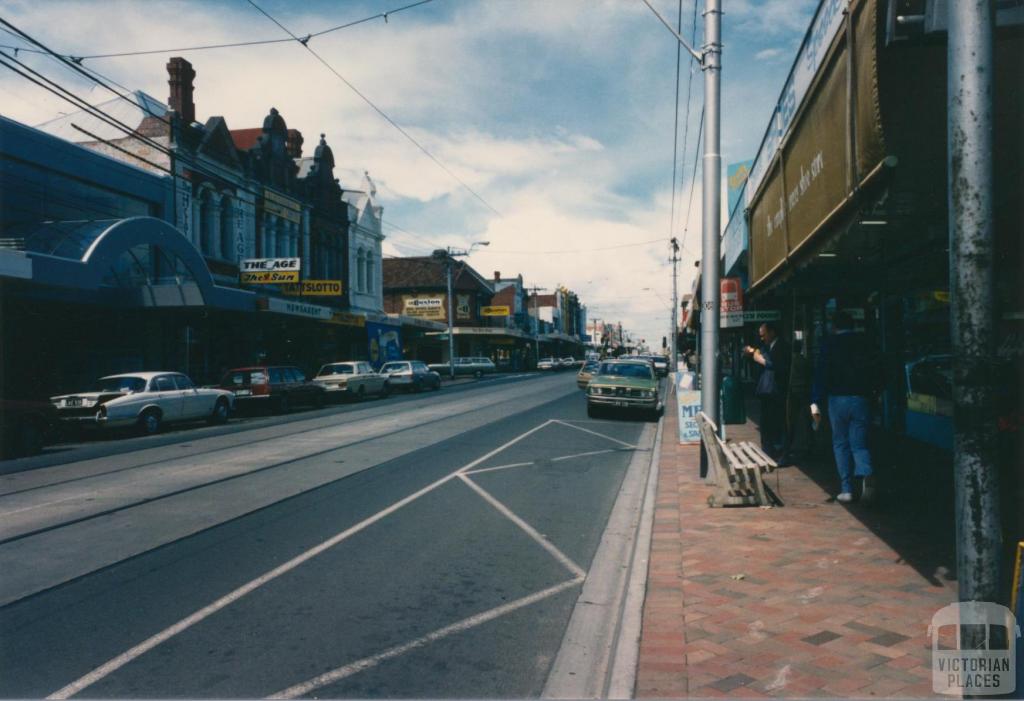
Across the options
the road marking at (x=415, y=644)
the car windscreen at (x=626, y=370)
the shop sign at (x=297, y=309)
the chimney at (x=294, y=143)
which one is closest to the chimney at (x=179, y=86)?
the shop sign at (x=297, y=309)

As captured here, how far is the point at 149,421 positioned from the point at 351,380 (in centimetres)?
A: 1187

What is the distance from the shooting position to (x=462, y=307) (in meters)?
72.6

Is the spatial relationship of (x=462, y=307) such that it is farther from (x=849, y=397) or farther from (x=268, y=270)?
(x=849, y=397)

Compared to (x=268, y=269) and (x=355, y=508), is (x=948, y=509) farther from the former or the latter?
(x=268, y=269)

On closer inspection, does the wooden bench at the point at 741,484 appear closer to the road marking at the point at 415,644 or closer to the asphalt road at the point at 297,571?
the asphalt road at the point at 297,571

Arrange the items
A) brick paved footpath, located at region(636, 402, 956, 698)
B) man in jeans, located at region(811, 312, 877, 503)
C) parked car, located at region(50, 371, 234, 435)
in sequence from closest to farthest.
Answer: brick paved footpath, located at region(636, 402, 956, 698), man in jeans, located at region(811, 312, 877, 503), parked car, located at region(50, 371, 234, 435)

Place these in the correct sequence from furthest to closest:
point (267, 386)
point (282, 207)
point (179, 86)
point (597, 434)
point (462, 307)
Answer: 1. point (462, 307)
2. point (282, 207)
3. point (179, 86)
4. point (267, 386)
5. point (597, 434)

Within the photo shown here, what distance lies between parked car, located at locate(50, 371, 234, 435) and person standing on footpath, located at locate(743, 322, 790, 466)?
1365cm

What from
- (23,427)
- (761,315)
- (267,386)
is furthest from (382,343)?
(23,427)

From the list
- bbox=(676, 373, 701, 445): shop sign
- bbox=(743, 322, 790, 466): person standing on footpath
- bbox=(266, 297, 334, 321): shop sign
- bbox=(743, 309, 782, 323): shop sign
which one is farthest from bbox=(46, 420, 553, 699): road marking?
bbox=(266, 297, 334, 321): shop sign

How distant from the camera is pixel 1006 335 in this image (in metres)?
8.77

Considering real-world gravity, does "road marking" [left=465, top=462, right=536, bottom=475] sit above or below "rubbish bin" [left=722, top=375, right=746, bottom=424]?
below

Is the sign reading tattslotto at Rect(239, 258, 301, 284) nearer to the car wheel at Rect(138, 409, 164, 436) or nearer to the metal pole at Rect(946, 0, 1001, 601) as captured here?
the car wheel at Rect(138, 409, 164, 436)

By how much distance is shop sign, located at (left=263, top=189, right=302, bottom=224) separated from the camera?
34.8m
